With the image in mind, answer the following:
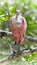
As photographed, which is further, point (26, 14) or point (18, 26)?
point (26, 14)

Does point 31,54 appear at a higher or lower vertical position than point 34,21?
lower

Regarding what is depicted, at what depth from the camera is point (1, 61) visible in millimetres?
550

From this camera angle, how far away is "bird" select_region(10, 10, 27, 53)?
0.48 metres

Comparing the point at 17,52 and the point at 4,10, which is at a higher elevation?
the point at 4,10

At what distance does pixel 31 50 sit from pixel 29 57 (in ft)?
0.17

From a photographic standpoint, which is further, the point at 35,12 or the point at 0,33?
the point at 35,12

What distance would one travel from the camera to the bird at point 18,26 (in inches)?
19.1

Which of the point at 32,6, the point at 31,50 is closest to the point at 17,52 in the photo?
the point at 31,50

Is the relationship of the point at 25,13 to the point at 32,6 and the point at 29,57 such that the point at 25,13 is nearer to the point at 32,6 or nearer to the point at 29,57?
the point at 32,6

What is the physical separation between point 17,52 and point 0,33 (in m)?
0.07

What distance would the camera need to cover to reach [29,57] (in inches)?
23.7

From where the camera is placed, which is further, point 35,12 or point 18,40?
point 35,12

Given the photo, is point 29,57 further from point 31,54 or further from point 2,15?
point 2,15

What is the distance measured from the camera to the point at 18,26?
1.61 feet
